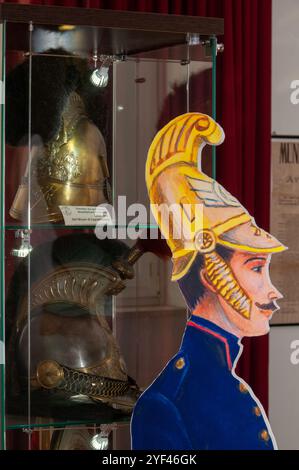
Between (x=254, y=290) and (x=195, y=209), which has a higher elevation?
(x=195, y=209)

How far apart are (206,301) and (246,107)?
3.80ft

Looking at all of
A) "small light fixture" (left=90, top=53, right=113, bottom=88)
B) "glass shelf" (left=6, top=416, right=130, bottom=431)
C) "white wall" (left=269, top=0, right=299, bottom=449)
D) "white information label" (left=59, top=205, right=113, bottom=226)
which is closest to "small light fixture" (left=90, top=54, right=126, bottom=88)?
"small light fixture" (left=90, top=53, right=113, bottom=88)

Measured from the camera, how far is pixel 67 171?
2.00 metres

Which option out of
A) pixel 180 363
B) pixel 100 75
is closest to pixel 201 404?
pixel 180 363

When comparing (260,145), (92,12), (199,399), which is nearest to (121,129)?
(92,12)

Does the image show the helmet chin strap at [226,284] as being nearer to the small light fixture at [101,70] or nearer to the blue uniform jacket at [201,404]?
the blue uniform jacket at [201,404]

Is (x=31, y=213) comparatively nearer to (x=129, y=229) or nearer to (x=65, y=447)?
(x=129, y=229)

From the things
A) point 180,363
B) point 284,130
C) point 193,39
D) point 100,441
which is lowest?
point 100,441

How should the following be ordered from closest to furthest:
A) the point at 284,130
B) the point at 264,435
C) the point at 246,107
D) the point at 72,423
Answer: the point at 264,435
the point at 72,423
the point at 246,107
the point at 284,130

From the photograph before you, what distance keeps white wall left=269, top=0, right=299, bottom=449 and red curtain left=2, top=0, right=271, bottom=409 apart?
0.11 meters

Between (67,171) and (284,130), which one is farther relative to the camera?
(284,130)

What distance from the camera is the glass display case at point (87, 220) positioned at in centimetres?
193

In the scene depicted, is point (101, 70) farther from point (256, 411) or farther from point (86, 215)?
point (256, 411)

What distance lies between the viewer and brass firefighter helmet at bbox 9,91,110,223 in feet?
6.38
